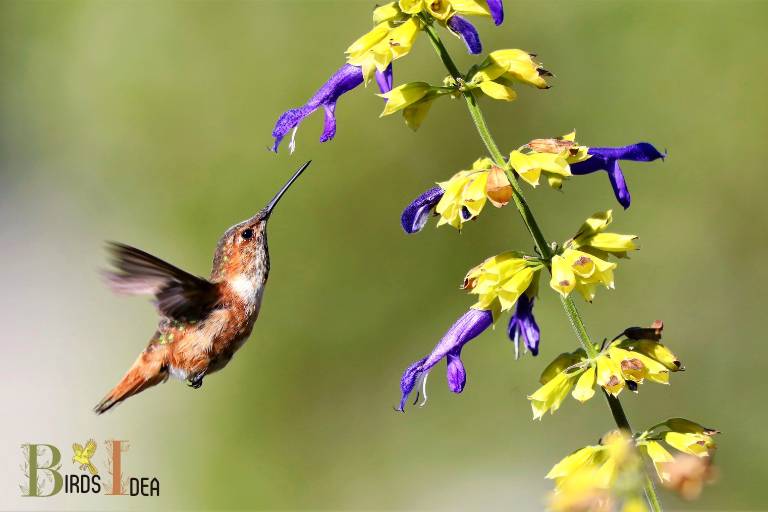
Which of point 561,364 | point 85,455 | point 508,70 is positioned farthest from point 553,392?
point 85,455

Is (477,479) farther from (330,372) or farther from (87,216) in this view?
(87,216)

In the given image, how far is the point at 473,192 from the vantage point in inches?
70.7

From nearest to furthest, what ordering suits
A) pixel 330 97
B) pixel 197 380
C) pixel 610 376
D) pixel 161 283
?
pixel 610 376 → pixel 330 97 → pixel 161 283 → pixel 197 380

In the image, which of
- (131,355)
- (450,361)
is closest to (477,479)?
(131,355)

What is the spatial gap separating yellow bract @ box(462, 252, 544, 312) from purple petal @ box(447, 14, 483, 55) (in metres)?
0.47

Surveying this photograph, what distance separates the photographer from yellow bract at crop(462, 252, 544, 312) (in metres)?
1.85

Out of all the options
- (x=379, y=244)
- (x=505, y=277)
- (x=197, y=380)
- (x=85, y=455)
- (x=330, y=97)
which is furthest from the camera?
(x=379, y=244)

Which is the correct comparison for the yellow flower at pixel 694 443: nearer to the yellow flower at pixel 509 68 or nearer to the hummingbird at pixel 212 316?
the yellow flower at pixel 509 68

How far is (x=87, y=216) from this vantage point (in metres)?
6.29

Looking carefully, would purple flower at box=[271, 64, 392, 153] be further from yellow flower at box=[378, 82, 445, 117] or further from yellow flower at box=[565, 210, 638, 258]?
yellow flower at box=[565, 210, 638, 258]

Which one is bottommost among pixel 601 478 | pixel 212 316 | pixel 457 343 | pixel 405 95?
pixel 601 478

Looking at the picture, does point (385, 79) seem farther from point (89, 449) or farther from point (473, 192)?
point (89, 449)

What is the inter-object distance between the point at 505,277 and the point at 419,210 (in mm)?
265

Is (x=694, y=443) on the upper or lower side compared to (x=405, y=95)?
lower
